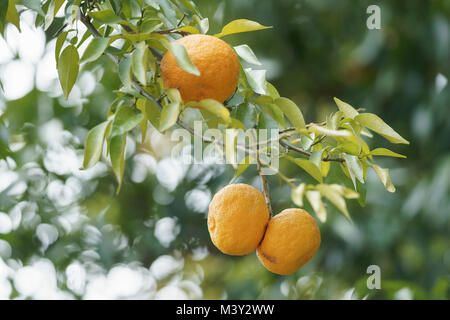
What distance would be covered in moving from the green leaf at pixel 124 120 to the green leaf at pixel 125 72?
0.03 meters

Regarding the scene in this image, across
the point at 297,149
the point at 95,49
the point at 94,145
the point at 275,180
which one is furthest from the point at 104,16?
the point at 275,180

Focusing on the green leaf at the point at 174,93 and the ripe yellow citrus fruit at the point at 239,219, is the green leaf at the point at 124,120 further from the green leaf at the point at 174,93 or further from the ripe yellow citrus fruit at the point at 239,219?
the ripe yellow citrus fruit at the point at 239,219

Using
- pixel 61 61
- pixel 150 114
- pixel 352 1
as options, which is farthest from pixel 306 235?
pixel 352 1

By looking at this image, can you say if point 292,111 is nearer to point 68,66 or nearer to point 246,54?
point 246,54

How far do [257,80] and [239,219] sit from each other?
174mm

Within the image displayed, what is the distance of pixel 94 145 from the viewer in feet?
1.69

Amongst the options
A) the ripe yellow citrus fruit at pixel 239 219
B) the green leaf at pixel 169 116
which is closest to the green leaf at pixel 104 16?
the green leaf at pixel 169 116

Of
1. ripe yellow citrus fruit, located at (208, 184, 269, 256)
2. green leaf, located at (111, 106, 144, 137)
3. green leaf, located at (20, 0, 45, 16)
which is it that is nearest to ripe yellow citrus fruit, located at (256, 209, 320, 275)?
ripe yellow citrus fruit, located at (208, 184, 269, 256)

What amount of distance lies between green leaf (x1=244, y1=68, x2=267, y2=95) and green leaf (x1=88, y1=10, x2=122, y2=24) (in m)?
0.17

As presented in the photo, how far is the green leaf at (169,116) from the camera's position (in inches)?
18.8

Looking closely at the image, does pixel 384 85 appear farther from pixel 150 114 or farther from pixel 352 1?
pixel 150 114

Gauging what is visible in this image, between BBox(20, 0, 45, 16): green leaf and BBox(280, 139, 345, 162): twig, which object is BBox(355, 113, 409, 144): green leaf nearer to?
BBox(280, 139, 345, 162): twig

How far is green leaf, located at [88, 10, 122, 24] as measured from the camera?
56 centimetres

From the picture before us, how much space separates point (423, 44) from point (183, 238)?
1.19 m
